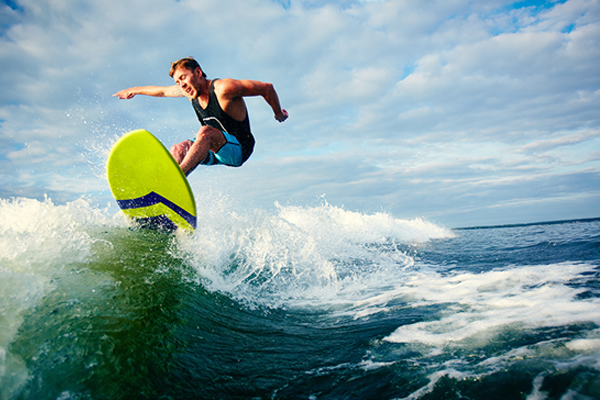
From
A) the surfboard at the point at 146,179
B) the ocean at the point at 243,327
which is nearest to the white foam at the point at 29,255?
the ocean at the point at 243,327

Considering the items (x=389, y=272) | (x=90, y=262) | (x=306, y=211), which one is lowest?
Answer: (x=389, y=272)

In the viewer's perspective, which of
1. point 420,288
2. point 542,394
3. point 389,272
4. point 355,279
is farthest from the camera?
point 389,272

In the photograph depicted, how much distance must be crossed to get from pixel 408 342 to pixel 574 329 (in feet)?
3.83

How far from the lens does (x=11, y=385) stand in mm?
1604

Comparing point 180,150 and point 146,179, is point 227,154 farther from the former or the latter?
point 146,179

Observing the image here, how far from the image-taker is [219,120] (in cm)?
438

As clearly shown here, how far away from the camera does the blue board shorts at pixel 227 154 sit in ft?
14.5

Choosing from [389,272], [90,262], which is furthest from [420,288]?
[90,262]

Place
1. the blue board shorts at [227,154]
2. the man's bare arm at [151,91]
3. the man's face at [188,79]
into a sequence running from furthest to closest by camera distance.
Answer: the man's bare arm at [151,91], the blue board shorts at [227,154], the man's face at [188,79]

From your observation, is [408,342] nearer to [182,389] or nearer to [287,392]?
[287,392]

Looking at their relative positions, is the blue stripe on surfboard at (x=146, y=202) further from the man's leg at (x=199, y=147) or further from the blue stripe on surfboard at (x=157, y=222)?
the man's leg at (x=199, y=147)

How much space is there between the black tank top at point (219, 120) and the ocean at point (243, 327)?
5.73 feet

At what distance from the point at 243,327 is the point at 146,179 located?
Result: 2.21 metres

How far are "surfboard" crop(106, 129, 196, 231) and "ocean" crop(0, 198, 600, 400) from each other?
53 cm
